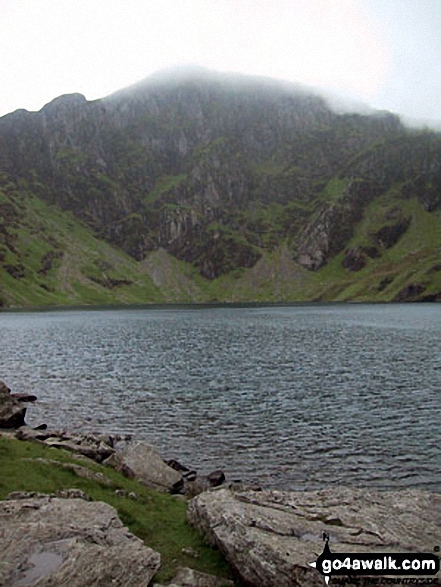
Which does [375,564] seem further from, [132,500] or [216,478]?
[216,478]

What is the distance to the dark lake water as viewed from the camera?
3531 cm

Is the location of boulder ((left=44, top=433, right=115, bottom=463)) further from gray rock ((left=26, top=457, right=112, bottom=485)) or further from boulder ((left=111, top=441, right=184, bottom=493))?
gray rock ((left=26, top=457, right=112, bottom=485))


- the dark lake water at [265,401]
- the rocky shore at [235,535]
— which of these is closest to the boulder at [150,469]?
the dark lake water at [265,401]

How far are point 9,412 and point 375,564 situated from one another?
3862cm

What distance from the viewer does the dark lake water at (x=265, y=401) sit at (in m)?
35.3

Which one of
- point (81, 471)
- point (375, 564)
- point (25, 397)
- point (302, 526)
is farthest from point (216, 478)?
point (25, 397)

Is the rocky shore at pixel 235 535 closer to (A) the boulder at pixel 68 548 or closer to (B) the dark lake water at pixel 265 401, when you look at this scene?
(A) the boulder at pixel 68 548

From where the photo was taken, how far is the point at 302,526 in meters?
17.2

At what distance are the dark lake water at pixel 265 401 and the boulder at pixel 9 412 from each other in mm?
2875

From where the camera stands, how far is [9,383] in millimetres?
67438

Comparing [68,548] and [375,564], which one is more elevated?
[68,548]

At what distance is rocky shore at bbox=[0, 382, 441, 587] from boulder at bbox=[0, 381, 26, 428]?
1023 inches

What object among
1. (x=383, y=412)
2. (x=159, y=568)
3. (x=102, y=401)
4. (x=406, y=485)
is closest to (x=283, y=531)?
(x=159, y=568)

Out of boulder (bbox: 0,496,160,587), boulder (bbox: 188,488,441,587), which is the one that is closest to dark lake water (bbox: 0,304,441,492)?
boulder (bbox: 188,488,441,587)
